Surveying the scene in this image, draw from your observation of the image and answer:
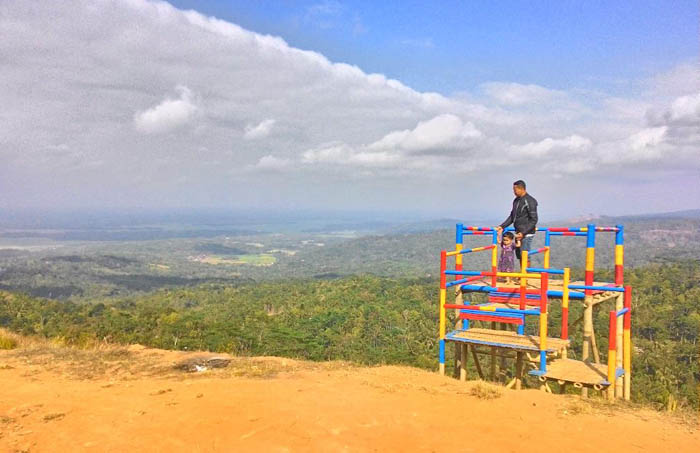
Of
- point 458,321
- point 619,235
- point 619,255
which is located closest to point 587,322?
point 619,255

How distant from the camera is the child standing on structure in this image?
420 inches

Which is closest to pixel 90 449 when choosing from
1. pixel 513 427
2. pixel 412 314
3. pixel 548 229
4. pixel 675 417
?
pixel 513 427

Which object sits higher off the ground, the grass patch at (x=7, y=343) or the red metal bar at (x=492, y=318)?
the red metal bar at (x=492, y=318)

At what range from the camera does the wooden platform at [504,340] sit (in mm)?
8758

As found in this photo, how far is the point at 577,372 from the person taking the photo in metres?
9.19

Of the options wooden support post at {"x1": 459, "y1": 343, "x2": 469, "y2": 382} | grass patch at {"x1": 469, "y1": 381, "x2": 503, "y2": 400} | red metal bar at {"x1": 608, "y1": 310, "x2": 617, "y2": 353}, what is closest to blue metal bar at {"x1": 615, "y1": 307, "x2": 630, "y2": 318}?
red metal bar at {"x1": 608, "y1": 310, "x2": 617, "y2": 353}

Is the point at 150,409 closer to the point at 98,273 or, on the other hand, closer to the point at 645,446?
the point at 645,446

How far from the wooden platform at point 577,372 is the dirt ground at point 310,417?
1.04m

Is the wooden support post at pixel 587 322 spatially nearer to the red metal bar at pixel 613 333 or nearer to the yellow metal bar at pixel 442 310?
the red metal bar at pixel 613 333

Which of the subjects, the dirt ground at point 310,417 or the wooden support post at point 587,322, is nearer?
the dirt ground at point 310,417

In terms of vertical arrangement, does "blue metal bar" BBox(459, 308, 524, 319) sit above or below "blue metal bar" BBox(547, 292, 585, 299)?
below

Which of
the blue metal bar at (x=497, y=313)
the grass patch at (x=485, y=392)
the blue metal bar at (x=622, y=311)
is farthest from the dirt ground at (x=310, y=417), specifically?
the blue metal bar at (x=622, y=311)

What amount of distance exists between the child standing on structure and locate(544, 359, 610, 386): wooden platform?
7.36 ft

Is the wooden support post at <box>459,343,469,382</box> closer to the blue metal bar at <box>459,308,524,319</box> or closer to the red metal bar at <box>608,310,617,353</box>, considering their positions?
the blue metal bar at <box>459,308,524,319</box>
